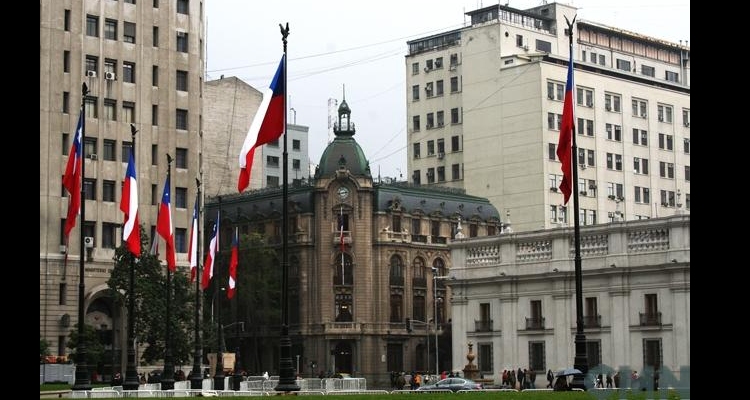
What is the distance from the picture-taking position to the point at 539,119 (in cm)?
11494

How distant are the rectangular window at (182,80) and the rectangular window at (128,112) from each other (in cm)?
456

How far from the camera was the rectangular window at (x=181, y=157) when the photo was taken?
92000 mm

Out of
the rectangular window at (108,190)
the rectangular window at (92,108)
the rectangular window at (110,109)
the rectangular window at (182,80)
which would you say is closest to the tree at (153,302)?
the rectangular window at (108,190)

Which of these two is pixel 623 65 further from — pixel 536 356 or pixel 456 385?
pixel 456 385

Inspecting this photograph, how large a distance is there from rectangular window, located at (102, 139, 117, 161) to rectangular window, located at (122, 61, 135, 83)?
4739 mm

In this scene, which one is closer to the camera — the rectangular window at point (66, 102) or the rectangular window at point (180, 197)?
the rectangular window at point (66, 102)

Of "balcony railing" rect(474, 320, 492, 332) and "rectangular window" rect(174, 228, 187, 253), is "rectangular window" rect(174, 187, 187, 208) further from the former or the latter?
"balcony railing" rect(474, 320, 492, 332)

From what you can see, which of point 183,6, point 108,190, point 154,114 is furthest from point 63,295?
point 183,6

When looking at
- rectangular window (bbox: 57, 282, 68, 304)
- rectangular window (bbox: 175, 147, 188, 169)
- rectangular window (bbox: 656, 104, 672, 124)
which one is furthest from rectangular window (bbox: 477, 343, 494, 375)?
rectangular window (bbox: 656, 104, 672, 124)

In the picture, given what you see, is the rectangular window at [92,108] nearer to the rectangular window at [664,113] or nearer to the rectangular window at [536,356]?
the rectangular window at [536,356]

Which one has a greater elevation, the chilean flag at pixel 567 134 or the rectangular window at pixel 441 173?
the rectangular window at pixel 441 173

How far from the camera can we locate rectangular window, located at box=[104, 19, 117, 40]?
88.8m

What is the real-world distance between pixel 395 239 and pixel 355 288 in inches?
251
